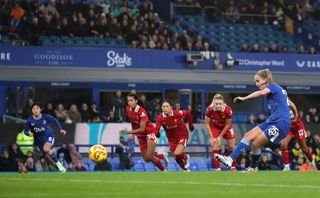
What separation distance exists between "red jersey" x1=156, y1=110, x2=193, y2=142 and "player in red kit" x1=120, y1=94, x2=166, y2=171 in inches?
13.1

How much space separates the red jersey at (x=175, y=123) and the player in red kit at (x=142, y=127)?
0.33 metres

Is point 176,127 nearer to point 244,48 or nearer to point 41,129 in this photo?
point 41,129

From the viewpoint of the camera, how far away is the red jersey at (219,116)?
23323mm

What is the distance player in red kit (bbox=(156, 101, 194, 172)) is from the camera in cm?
2344

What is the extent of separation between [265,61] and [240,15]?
4240mm

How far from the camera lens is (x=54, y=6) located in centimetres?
3528

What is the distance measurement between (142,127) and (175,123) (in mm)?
1159

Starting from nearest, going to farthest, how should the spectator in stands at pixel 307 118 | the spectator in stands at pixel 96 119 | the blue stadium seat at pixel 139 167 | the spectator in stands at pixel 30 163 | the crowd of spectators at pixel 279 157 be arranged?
1. the spectator in stands at pixel 30 163
2. the blue stadium seat at pixel 139 167
3. the crowd of spectators at pixel 279 157
4. the spectator in stands at pixel 96 119
5. the spectator in stands at pixel 307 118

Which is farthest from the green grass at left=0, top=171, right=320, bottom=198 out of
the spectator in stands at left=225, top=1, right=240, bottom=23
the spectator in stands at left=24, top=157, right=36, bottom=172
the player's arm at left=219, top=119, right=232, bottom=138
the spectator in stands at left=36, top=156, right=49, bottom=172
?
the spectator in stands at left=225, top=1, right=240, bottom=23

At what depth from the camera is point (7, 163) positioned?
27.5 m

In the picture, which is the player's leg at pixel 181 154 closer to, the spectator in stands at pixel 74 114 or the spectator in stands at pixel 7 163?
the spectator in stands at pixel 7 163

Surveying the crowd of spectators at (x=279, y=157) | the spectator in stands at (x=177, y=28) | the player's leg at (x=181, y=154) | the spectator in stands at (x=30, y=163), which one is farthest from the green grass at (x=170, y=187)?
the spectator in stands at (x=177, y=28)

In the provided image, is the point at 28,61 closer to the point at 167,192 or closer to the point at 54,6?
the point at 54,6

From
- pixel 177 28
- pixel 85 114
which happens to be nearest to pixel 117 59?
pixel 85 114
